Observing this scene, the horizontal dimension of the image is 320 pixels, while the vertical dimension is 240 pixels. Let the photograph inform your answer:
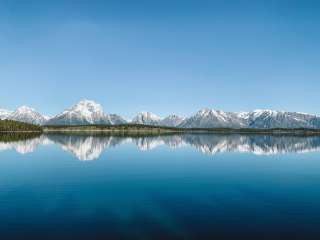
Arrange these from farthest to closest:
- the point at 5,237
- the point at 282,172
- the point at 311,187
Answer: the point at 282,172
the point at 311,187
the point at 5,237

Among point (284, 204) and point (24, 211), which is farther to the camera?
point (284, 204)

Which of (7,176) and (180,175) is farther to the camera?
(180,175)

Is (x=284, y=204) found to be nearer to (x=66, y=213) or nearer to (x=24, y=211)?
(x=66, y=213)

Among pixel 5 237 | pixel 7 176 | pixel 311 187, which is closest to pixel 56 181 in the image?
pixel 7 176

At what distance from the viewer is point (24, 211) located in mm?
33062

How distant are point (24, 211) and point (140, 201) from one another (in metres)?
11.5

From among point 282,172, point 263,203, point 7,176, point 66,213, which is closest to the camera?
point 66,213

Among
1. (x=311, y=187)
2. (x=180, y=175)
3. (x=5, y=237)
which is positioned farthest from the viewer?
(x=180, y=175)

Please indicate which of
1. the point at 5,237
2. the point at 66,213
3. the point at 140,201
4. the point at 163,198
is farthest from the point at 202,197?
the point at 5,237

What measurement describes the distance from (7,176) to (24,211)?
2423cm

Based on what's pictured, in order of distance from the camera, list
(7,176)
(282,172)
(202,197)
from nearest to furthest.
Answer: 1. (202,197)
2. (7,176)
3. (282,172)

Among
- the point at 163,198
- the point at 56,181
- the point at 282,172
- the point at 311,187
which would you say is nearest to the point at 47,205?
the point at 163,198

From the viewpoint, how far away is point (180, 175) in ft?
198

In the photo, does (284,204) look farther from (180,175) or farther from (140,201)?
(180,175)
